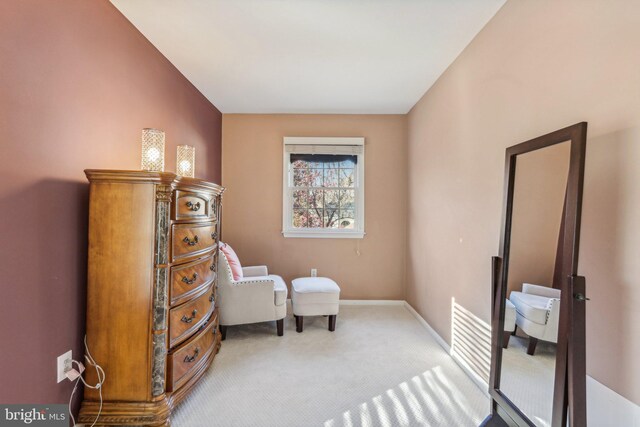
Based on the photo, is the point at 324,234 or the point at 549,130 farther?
the point at 324,234

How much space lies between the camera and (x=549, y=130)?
1.49m

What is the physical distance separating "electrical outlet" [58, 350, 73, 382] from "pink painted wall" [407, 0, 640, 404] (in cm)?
245

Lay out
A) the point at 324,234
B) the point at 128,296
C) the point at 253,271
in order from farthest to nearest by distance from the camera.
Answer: the point at 324,234 → the point at 253,271 → the point at 128,296

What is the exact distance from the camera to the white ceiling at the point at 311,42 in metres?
1.90

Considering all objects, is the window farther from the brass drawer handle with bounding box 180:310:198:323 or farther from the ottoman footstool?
the brass drawer handle with bounding box 180:310:198:323

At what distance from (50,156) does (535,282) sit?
244 centimetres

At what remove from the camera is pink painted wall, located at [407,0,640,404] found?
110cm

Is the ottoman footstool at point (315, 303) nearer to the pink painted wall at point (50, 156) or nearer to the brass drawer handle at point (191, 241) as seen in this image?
the brass drawer handle at point (191, 241)

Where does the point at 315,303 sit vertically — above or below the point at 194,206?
below

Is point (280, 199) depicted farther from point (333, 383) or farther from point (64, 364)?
point (64, 364)

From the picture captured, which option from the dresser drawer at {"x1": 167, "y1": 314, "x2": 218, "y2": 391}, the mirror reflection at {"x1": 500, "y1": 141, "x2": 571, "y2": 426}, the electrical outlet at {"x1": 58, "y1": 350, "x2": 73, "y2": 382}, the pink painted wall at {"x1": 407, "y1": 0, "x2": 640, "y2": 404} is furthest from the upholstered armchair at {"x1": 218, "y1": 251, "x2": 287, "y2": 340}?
the mirror reflection at {"x1": 500, "y1": 141, "x2": 571, "y2": 426}

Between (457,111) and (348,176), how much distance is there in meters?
1.72

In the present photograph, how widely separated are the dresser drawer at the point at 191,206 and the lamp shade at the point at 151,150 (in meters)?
0.21

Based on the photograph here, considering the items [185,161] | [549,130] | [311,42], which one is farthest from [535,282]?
[185,161]
